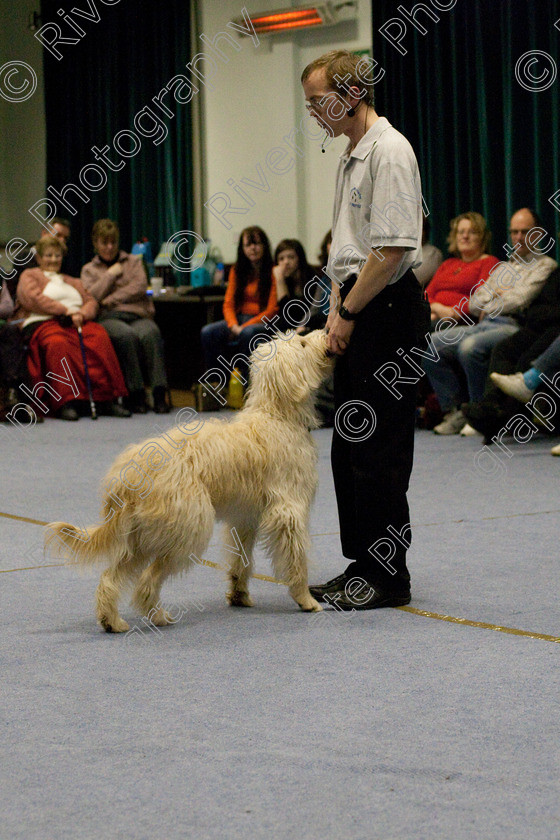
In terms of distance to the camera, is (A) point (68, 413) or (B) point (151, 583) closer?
(B) point (151, 583)

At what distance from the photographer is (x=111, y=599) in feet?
Answer: 8.88

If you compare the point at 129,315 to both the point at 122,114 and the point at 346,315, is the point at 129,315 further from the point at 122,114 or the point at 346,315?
the point at 346,315

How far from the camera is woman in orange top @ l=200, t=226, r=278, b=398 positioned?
7.60 m

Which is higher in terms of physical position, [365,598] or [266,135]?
[266,135]

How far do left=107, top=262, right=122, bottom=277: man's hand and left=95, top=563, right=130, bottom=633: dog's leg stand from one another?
221 inches

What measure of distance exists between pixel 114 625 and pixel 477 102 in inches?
227

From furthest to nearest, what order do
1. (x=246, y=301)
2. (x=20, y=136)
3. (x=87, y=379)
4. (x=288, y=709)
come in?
(x=20, y=136)
(x=246, y=301)
(x=87, y=379)
(x=288, y=709)

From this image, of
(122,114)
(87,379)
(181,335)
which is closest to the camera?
(87,379)

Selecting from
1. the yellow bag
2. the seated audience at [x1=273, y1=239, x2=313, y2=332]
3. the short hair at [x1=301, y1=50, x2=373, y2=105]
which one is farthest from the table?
the short hair at [x1=301, y1=50, x2=373, y2=105]

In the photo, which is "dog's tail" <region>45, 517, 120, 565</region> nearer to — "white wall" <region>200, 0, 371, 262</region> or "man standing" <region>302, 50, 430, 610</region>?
"man standing" <region>302, 50, 430, 610</region>

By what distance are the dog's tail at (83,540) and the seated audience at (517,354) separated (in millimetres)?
3594

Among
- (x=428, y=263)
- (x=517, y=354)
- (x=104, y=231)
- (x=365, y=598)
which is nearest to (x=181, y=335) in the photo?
(x=104, y=231)

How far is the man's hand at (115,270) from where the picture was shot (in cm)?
812

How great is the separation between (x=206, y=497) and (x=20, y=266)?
6045mm
